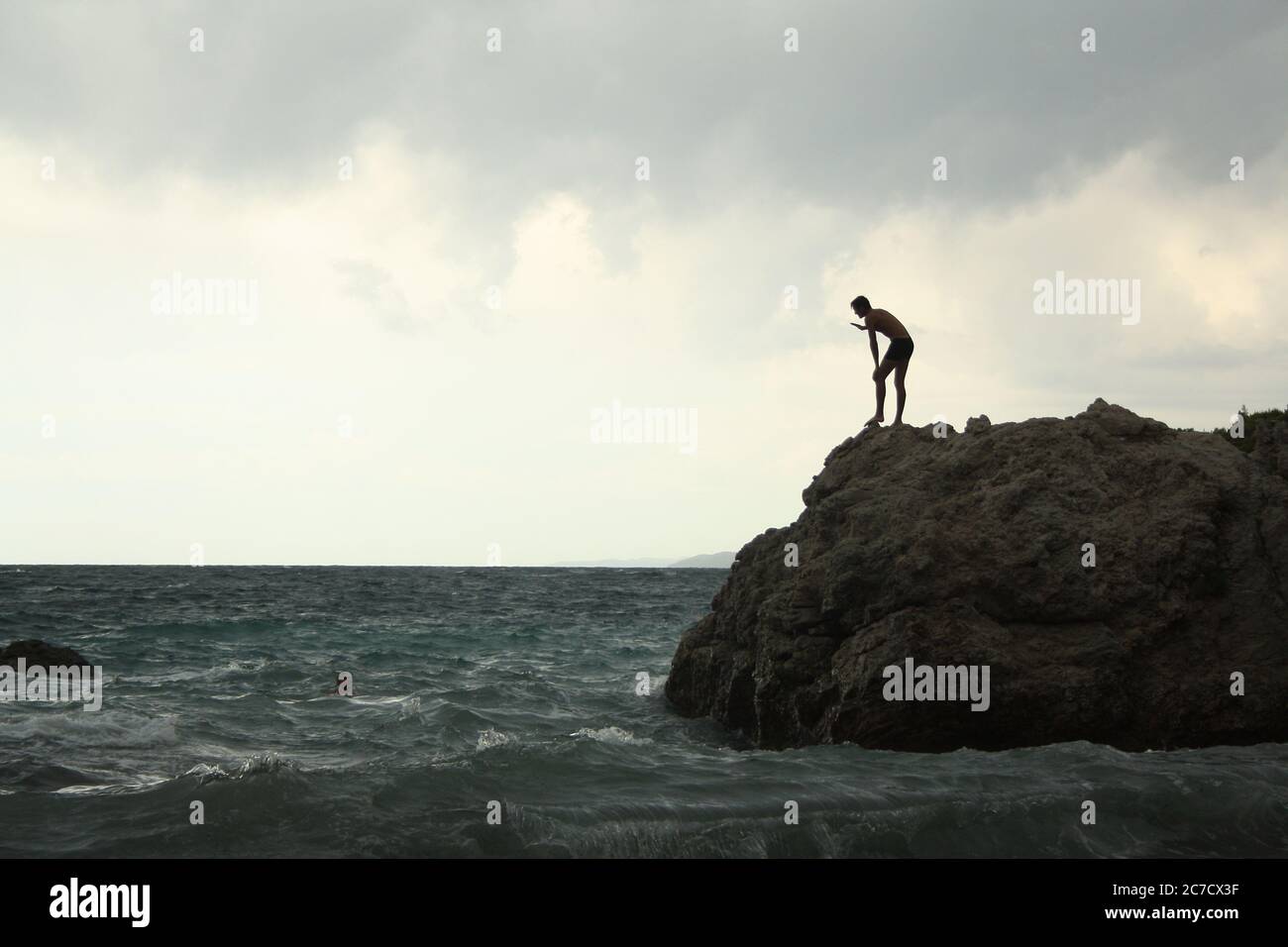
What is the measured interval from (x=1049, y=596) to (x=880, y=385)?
4.88 meters

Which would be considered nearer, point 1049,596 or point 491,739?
point 1049,596

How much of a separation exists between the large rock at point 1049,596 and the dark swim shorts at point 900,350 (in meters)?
1.77

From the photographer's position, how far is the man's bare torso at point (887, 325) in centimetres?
1439

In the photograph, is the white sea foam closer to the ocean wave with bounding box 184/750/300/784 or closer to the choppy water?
the choppy water

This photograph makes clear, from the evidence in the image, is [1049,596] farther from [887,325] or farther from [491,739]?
[491,739]

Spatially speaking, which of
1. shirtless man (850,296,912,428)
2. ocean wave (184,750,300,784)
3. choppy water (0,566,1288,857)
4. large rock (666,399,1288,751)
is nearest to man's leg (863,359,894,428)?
shirtless man (850,296,912,428)

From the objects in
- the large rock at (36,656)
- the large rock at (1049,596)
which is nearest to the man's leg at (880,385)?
the large rock at (1049,596)

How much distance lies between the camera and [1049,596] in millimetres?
11219

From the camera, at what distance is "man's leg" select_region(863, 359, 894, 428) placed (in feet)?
48.0

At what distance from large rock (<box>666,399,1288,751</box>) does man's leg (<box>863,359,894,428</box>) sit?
1.89 metres

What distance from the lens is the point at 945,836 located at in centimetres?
835

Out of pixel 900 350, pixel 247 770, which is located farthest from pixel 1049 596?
pixel 247 770
